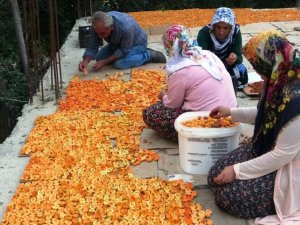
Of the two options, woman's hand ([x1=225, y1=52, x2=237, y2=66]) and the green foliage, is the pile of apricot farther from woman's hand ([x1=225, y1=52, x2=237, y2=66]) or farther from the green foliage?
the green foliage

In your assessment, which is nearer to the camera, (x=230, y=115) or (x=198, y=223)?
(x=198, y=223)

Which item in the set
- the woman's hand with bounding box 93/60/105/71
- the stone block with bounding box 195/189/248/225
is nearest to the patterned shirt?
the woman's hand with bounding box 93/60/105/71

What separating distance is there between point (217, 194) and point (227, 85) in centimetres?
109

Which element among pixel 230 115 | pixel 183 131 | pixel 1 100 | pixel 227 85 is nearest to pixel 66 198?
pixel 183 131

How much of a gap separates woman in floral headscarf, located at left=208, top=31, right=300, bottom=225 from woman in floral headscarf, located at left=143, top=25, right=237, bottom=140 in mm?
779

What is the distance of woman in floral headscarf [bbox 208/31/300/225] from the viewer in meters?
2.67

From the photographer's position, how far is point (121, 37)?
6223 millimetres

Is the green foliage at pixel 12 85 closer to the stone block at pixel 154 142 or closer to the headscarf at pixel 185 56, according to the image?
the stone block at pixel 154 142

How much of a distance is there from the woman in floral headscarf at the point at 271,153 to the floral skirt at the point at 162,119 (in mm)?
960

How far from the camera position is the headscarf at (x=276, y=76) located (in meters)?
2.65

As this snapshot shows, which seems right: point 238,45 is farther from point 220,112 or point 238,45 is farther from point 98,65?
point 98,65

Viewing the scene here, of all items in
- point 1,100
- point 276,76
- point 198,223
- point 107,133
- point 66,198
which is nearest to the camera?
point 276,76

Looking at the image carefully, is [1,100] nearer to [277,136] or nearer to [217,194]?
[217,194]

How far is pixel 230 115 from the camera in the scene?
3.39m
